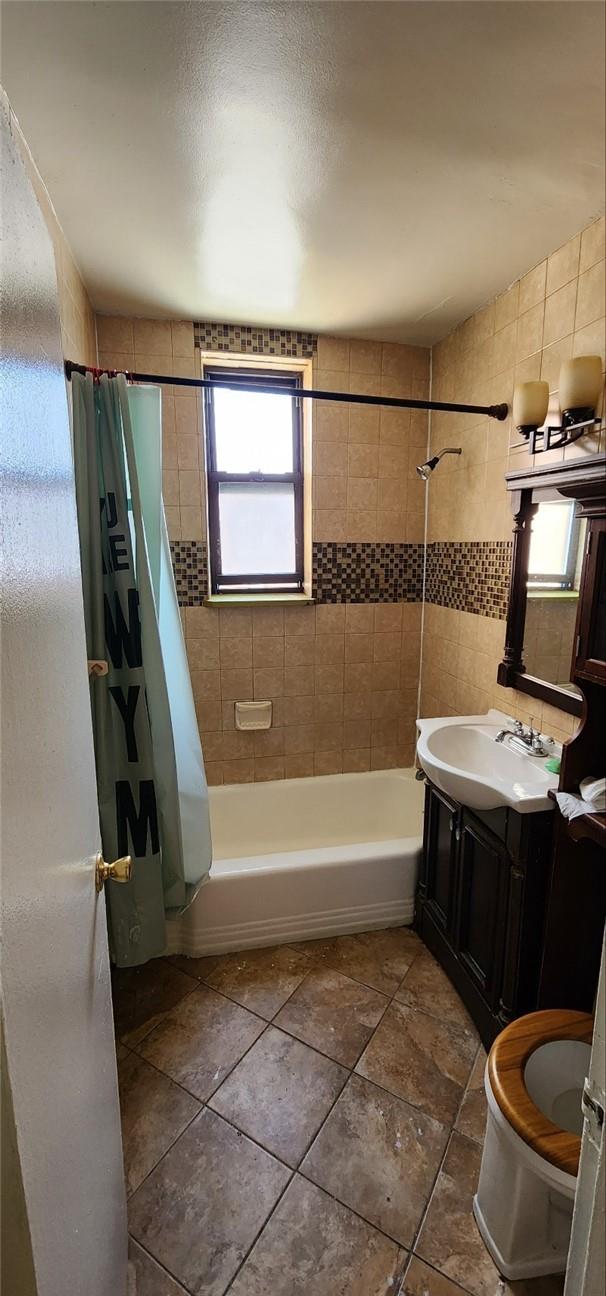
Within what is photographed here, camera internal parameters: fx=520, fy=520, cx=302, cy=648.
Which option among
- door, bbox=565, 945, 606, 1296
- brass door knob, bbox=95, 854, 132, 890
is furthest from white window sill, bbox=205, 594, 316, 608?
door, bbox=565, 945, 606, 1296

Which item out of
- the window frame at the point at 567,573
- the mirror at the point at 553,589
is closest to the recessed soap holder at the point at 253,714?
the mirror at the point at 553,589

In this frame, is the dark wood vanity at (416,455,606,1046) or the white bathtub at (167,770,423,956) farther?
the white bathtub at (167,770,423,956)

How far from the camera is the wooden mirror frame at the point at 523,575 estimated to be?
1390 millimetres

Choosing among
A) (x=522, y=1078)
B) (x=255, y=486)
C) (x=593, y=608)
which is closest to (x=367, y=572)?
(x=255, y=486)

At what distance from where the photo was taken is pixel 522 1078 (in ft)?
3.38

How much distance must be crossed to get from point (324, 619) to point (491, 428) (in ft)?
3.45

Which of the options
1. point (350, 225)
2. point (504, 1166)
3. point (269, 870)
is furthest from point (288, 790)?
point (350, 225)

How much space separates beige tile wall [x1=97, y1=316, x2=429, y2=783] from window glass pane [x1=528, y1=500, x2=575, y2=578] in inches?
35.2

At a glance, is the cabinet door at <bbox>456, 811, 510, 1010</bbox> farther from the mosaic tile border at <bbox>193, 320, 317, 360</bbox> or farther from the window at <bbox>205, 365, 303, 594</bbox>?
the mosaic tile border at <bbox>193, 320, 317, 360</bbox>

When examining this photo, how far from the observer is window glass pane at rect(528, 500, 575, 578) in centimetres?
148

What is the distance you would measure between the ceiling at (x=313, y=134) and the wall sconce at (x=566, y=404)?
39cm

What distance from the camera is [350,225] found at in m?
1.49

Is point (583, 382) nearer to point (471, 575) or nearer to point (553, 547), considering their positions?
point (553, 547)

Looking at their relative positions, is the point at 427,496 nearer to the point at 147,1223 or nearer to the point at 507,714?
the point at 507,714
